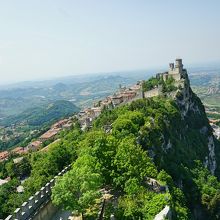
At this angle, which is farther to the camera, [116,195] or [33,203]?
[116,195]

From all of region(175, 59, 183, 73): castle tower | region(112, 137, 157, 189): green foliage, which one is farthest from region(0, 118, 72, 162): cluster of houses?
region(112, 137, 157, 189): green foliage

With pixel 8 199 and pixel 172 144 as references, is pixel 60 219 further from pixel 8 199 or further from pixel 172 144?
pixel 172 144

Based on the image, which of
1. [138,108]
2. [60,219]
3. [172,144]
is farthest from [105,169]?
[138,108]

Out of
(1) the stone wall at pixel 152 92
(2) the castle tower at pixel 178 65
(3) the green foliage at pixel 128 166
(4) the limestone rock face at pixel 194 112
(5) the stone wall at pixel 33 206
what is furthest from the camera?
(2) the castle tower at pixel 178 65

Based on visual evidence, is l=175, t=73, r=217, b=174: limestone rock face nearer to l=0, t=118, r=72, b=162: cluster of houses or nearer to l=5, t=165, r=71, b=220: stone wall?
l=0, t=118, r=72, b=162: cluster of houses

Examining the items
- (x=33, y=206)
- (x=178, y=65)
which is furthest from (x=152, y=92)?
(x=33, y=206)

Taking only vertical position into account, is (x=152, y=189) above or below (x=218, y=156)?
above

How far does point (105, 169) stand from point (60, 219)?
7.08 meters

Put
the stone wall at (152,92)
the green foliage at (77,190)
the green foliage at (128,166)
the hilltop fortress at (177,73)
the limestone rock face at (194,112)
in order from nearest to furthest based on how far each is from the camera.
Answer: the green foliage at (77,190) < the green foliage at (128,166) < the limestone rock face at (194,112) < the stone wall at (152,92) < the hilltop fortress at (177,73)

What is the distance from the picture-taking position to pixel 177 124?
262ft

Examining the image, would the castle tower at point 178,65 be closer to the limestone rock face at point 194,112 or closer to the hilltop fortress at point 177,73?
the hilltop fortress at point 177,73

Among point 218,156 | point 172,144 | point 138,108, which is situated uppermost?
point 138,108

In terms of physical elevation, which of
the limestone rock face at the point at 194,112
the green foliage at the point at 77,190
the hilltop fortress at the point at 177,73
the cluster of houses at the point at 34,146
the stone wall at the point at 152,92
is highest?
the green foliage at the point at 77,190

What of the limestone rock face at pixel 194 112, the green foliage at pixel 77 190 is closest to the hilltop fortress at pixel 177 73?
the limestone rock face at pixel 194 112
